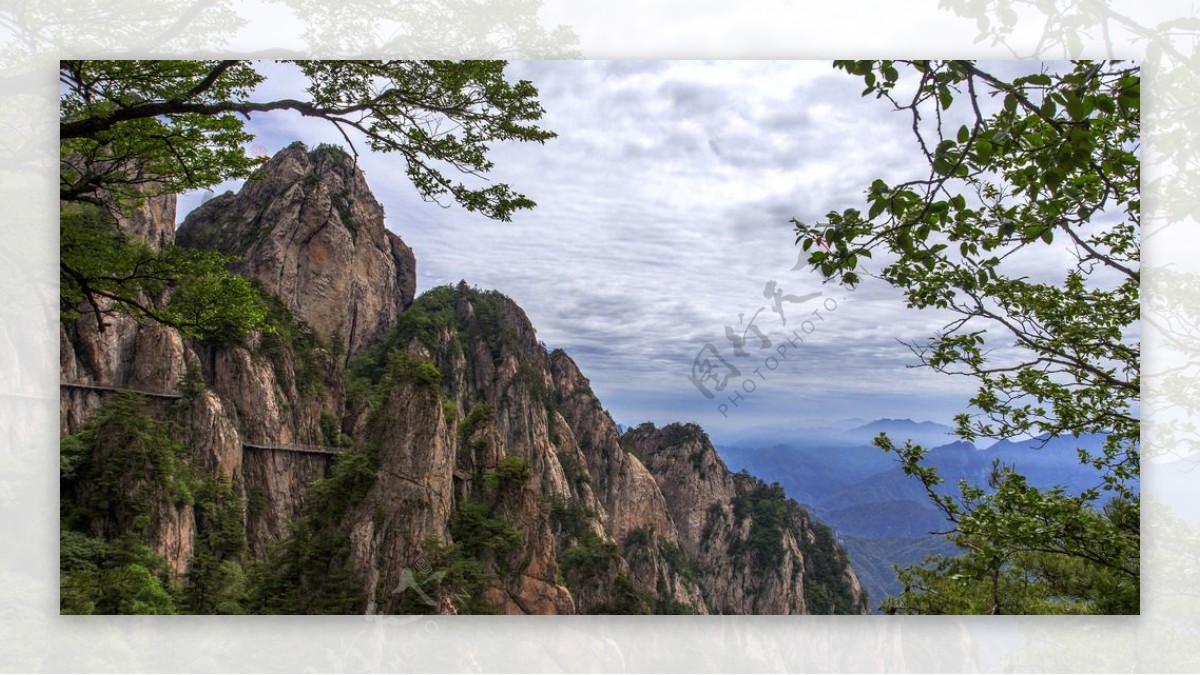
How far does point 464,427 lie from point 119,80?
511 centimetres

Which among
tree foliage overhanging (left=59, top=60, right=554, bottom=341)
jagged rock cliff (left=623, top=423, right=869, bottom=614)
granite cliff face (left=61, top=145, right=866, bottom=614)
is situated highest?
tree foliage overhanging (left=59, top=60, right=554, bottom=341)

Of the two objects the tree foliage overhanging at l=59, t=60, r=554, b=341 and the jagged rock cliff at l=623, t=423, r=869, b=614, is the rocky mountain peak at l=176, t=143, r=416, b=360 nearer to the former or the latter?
the tree foliage overhanging at l=59, t=60, r=554, b=341

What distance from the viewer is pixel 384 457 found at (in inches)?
301

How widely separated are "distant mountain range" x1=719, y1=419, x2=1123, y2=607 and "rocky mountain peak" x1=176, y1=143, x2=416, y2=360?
4069 mm

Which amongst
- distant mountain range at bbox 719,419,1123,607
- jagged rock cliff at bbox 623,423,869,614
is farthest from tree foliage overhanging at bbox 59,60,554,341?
jagged rock cliff at bbox 623,423,869,614

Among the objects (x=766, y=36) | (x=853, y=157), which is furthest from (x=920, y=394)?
(x=766, y=36)

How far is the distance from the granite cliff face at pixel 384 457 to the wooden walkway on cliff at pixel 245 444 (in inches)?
1.5

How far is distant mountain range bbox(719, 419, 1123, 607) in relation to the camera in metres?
5.37

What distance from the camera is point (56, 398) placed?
5.36 m

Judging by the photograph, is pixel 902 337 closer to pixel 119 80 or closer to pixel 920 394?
pixel 920 394

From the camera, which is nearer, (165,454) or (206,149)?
(206,149)

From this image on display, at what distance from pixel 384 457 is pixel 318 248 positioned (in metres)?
6.25

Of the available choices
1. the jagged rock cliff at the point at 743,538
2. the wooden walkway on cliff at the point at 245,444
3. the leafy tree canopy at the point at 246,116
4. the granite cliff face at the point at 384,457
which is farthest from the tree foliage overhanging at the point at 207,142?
the jagged rock cliff at the point at 743,538

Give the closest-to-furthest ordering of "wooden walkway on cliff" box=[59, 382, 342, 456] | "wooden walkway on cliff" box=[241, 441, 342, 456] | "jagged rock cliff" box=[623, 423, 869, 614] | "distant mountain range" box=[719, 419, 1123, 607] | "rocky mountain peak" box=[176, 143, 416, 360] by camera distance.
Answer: "distant mountain range" box=[719, 419, 1123, 607], "wooden walkway on cliff" box=[59, 382, 342, 456], "rocky mountain peak" box=[176, 143, 416, 360], "wooden walkway on cliff" box=[241, 441, 342, 456], "jagged rock cliff" box=[623, 423, 869, 614]
